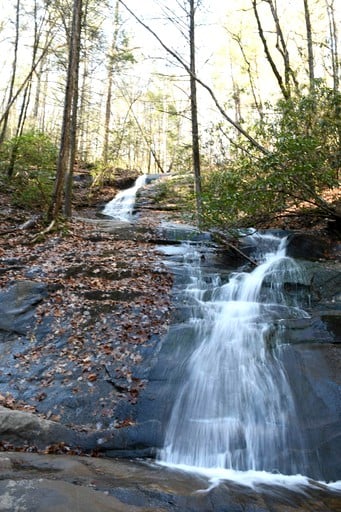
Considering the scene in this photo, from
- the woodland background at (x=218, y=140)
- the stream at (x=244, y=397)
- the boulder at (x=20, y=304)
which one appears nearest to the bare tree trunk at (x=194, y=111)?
the woodland background at (x=218, y=140)

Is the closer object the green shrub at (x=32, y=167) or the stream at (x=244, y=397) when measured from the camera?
the stream at (x=244, y=397)

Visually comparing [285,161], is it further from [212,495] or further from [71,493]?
[71,493]

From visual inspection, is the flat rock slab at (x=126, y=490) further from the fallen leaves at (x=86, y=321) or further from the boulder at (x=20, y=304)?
the boulder at (x=20, y=304)

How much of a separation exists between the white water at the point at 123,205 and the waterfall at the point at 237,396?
1058 cm

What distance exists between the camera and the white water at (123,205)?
18300 millimetres

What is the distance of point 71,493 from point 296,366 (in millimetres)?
3659

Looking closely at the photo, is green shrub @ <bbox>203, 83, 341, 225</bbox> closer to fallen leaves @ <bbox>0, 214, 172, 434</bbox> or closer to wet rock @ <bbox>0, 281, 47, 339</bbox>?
fallen leaves @ <bbox>0, 214, 172, 434</bbox>

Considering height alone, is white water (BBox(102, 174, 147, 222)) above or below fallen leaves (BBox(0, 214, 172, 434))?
above

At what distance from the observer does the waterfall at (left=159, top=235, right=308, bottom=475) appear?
4887 millimetres

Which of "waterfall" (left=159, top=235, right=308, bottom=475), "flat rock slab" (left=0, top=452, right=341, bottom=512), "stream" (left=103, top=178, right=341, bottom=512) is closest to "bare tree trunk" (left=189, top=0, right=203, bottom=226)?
"stream" (left=103, top=178, right=341, bottom=512)

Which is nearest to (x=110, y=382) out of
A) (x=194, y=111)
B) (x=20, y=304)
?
(x=20, y=304)

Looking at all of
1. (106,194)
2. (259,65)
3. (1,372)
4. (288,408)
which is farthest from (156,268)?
(259,65)

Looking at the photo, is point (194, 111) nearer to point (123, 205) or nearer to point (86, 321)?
point (123, 205)

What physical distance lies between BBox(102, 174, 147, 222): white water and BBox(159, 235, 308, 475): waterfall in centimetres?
1058
